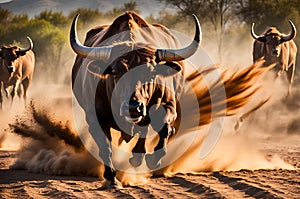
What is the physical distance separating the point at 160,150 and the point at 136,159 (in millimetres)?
495

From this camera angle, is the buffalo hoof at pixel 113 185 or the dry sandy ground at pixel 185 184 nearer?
the dry sandy ground at pixel 185 184

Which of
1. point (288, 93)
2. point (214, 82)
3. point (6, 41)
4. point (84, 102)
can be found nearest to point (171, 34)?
point (214, 82)

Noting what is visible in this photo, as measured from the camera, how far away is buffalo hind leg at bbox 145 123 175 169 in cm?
870

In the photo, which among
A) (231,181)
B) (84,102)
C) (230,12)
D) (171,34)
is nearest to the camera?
(231,181)

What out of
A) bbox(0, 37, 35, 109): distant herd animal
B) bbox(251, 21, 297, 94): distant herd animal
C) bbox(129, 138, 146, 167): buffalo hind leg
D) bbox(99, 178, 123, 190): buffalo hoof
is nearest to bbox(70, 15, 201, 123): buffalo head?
bbox(129, 138, 146, 167): buffalo hind leg

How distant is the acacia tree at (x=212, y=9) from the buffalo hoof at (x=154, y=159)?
32.0m

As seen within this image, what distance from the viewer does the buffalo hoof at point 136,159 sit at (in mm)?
9023

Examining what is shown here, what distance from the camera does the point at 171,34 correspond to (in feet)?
36.4

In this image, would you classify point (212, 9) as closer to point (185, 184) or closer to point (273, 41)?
point (273, 41)

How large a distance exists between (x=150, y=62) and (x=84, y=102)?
60.7 inches

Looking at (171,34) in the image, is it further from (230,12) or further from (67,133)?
(230,12)

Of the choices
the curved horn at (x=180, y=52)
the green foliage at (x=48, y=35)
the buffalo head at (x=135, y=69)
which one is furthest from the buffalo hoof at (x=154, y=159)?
the green foliage at (x=48, y=35)

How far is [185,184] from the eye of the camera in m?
8.31

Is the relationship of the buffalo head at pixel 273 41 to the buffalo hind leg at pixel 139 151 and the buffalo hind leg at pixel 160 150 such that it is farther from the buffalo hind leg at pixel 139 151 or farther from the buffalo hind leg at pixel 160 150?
the buffalo hind leg at pixel 160 150
